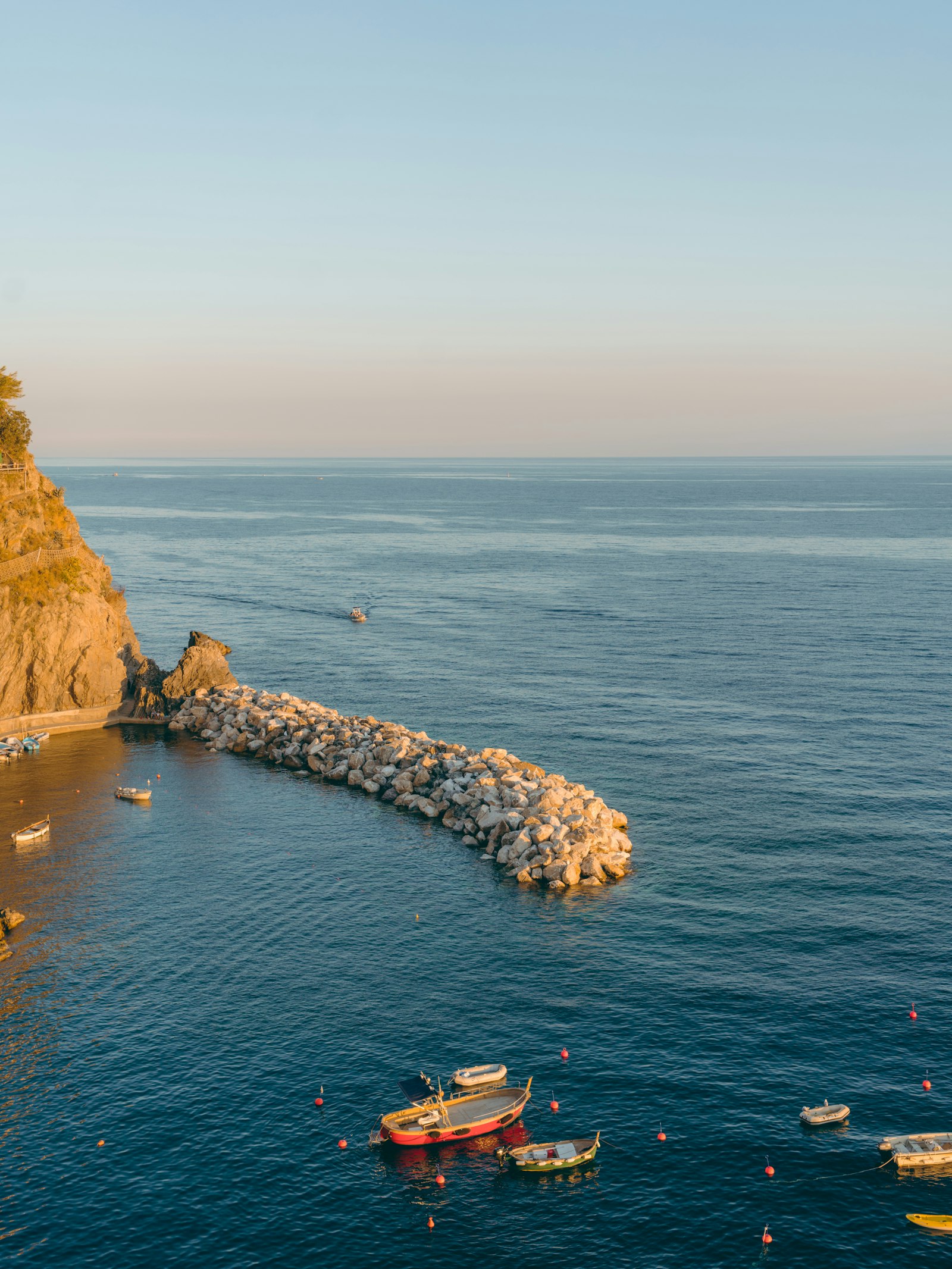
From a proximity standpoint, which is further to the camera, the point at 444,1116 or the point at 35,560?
the point at 35,560

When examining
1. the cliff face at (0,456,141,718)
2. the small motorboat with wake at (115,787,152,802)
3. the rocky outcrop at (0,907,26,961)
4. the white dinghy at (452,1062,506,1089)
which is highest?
the cliff face at (0,456,141,718)

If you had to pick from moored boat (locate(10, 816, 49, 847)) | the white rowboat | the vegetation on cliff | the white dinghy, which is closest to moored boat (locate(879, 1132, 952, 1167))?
the white rowboat

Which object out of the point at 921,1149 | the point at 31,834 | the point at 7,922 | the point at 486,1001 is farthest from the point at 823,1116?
the point at 31,834

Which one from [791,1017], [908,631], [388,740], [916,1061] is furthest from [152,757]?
[908,631]

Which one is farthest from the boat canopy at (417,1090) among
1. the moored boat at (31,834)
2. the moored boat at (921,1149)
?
the moored boat at (31,834)

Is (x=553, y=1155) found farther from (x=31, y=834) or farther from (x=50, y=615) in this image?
(x=50, y=615)

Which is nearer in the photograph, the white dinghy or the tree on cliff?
the white dinghy

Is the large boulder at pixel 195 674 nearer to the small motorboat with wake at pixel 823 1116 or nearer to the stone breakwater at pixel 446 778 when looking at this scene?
the stone breakwater at pixel 446 778

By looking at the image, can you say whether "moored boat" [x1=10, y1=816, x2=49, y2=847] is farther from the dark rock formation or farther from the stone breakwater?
the dark rock formation

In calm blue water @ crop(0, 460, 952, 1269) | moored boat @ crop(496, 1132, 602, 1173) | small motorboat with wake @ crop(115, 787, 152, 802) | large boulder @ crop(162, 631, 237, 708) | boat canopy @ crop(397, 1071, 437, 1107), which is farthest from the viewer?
large boulder @ crop(162, 631, 237, 708)
